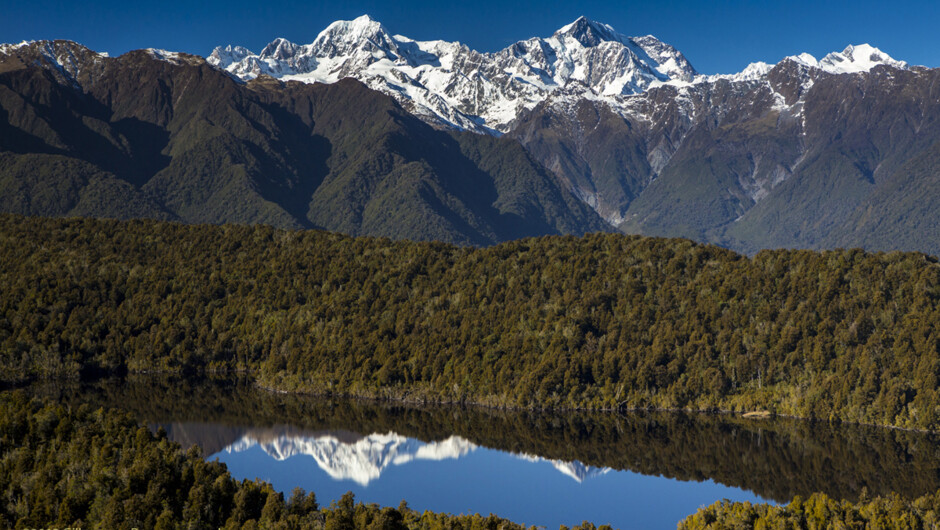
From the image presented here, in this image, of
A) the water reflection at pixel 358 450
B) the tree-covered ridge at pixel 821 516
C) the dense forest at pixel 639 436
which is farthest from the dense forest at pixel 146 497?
the dense forest at pixel 639 436

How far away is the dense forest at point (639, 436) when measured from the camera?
151125 mm

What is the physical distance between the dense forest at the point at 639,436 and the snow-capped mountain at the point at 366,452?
2417mm

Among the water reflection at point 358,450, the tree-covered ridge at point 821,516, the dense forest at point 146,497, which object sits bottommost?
the tree-covered ridge at point 821,516

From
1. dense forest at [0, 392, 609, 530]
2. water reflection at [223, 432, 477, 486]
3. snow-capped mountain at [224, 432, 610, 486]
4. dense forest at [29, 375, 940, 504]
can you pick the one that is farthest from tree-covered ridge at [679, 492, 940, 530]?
water reflection at [223, 432, 477, 486]

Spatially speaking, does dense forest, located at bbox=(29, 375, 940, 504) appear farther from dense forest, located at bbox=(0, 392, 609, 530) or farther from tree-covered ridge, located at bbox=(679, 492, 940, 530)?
dense forest, located at bbox=(0, 392, 609, 530)

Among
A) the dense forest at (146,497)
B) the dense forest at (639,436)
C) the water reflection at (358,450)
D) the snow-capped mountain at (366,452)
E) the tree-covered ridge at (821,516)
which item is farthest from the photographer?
the water reflection at (358,450)

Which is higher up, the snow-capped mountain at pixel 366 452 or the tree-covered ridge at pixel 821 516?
the snow-capped mountain at pixel 366 452

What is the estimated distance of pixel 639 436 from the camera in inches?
6880

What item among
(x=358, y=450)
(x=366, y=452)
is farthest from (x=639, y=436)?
(x=358, y=450)

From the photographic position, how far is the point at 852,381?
192375 millimetres

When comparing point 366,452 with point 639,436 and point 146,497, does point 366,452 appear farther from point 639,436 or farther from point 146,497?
point 146,497

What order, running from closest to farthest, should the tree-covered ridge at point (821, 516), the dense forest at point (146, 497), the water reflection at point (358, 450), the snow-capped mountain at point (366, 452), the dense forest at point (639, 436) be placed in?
the dense forest at point (146, 497) → the tree-covered ridge at point (821, 516) → the dense forest at point (639, 436) → the snow-capped mountain at point (366, 452) → the water reflection at point (358, 450)

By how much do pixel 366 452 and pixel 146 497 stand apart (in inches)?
2285

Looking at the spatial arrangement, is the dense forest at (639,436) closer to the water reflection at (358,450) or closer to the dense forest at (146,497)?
the water reflection at (358,450)
